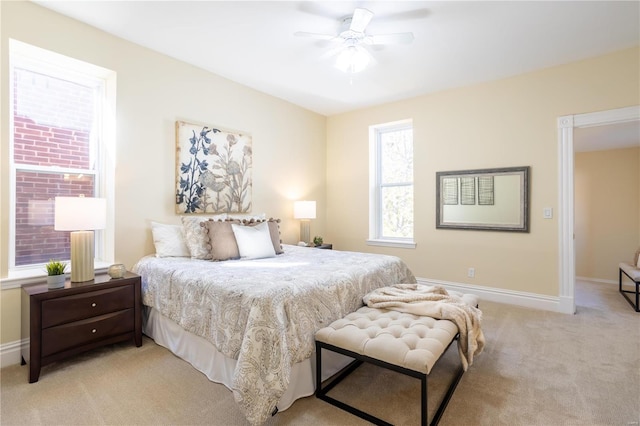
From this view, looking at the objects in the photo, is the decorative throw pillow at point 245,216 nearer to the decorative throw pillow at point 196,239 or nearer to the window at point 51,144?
the decorative throw pillow at point 196,239

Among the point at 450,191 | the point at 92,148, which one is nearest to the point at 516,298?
the point at 450,191

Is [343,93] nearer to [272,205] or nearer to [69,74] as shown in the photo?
[272,205]

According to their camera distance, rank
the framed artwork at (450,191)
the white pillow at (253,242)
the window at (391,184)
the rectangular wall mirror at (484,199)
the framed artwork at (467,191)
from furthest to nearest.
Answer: the window at (391,184) < the framed artwork at (450,191) < the framed artwork at (467,191) < the rectangular wall mirror at (484,199) < the white pillow at (253,242)

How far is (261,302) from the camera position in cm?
175

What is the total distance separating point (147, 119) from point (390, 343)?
2.97m

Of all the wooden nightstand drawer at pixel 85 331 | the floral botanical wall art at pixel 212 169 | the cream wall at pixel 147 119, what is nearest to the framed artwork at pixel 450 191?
the cream wall at pixel 147 119

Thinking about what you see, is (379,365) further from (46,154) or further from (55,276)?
(46,154)

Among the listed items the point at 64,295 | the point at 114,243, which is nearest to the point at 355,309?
the point at 64,295

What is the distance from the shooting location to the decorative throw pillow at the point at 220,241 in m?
2.92

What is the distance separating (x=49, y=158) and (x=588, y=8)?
449 cm

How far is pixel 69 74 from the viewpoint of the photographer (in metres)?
2.83

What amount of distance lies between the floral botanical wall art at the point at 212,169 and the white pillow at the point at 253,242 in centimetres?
65

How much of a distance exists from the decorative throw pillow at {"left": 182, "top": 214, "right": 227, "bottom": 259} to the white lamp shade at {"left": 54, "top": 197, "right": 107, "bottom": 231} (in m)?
0.74

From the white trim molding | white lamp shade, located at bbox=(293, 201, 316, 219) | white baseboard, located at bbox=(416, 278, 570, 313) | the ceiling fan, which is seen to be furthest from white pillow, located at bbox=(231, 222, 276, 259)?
the white trim molding
